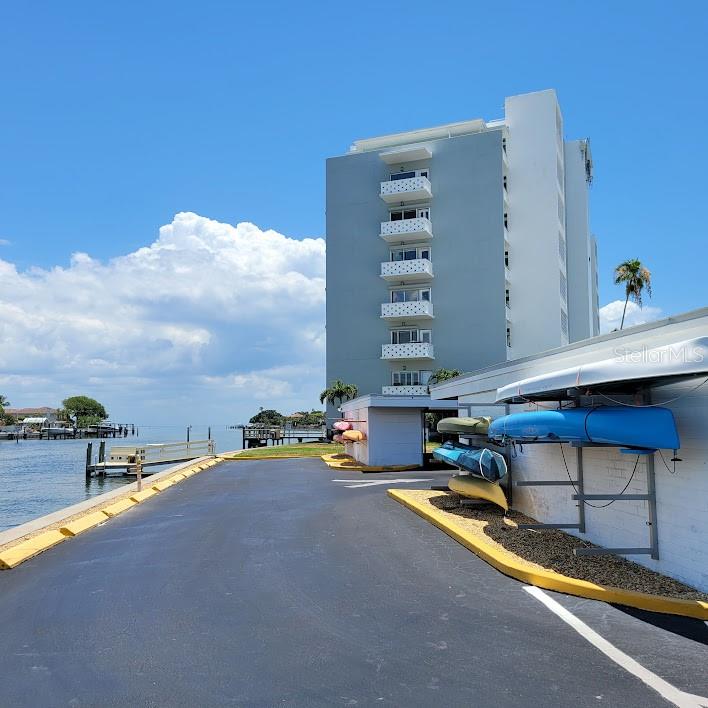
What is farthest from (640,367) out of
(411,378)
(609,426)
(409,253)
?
(409,253)

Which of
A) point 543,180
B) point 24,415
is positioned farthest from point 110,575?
point 24,415

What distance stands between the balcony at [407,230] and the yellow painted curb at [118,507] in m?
36.7

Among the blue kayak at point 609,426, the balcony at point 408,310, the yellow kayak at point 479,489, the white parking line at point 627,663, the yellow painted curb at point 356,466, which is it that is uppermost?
the balcony at point 408,310

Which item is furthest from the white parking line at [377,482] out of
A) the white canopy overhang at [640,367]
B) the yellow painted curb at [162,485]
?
the white canopy overhang at [640,367]

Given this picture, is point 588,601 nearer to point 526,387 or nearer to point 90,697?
point 526,387

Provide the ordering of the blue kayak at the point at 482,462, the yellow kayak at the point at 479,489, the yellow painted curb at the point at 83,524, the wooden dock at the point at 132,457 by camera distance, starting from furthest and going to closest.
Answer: the wooden dock at the point at 132,457 → the yellow kayak at the point at 479,489 → the blue kayak at the point at 482,462 → the yellow painted curb at the point at 83,524

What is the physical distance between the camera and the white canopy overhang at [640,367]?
6.82m

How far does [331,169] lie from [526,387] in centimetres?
4826

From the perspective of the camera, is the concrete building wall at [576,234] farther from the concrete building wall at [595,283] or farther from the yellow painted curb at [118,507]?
the yellow painted curb at [118,507]

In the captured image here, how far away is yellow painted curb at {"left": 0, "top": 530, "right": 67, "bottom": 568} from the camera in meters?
10.1

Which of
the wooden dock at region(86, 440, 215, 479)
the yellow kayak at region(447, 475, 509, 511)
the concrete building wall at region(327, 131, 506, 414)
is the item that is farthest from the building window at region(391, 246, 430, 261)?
the yellow kayak at region(447, 475, 509, 511)

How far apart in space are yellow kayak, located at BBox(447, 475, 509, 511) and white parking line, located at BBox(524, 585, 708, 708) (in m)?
5.74

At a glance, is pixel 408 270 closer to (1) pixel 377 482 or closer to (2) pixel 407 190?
(2) pixel 407 190

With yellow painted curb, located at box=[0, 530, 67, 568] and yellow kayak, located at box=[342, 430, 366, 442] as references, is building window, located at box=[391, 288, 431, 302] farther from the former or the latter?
yellow painted curb, located at box=[0, 530, 67, 568]
